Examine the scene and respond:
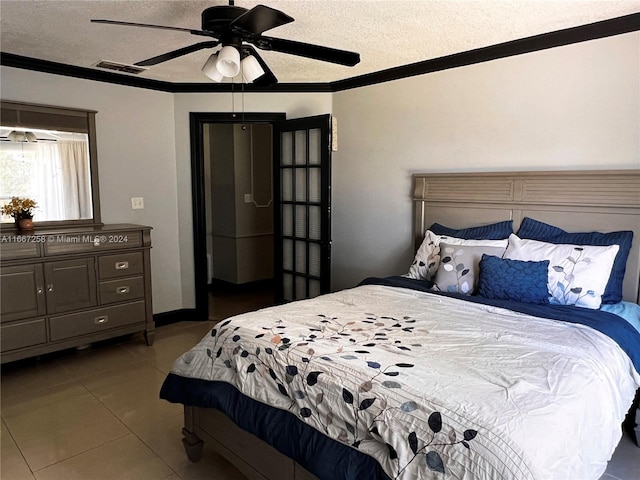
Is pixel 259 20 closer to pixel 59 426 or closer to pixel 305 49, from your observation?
pixel 305 49

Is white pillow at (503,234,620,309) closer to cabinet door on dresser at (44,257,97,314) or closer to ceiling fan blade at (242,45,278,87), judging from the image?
ceiling fan blade at (242,45,278,87)

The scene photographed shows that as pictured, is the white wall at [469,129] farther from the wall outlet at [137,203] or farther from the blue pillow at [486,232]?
the wall outlet at [137,203]

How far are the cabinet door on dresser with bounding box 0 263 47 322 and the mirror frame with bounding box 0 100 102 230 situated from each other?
509mm

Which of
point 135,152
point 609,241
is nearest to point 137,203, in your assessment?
point 135,152

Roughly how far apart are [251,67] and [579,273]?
2.12 m

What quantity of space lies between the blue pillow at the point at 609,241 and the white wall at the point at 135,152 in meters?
3.35

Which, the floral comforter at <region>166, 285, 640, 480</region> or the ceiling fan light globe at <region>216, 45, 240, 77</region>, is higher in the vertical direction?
the ceiling fan light globe at <region>216, 45, 240, 77</region>

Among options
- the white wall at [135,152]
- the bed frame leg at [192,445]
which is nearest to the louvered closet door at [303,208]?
the white wall at [135,152]

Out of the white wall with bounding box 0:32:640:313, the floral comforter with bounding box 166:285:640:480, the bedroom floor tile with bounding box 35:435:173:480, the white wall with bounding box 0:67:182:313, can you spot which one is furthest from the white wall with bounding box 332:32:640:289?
the bedroom floor tile with bounding box 35:435:173:480

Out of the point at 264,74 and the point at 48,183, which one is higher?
the point at 264,74

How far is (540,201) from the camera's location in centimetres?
299

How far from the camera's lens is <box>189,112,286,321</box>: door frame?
4.38m

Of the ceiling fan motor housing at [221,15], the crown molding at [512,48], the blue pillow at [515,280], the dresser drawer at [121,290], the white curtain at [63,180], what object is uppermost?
the crown molding at [512,48]

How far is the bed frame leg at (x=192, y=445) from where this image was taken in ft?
7.50
